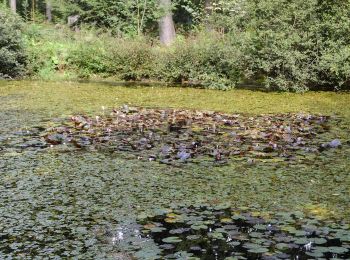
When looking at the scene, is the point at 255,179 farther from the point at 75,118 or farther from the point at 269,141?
the point at 75,118

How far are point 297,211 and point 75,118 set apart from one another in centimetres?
513

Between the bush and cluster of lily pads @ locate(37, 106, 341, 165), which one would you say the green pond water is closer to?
cluster of lily pads @ locate(37, 106, 341, 165)

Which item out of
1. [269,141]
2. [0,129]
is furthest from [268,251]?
[0,129]

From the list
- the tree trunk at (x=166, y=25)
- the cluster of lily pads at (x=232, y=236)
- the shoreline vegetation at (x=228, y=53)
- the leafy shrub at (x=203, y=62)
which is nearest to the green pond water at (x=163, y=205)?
the cluster of lily pads at (x=232, y=236)

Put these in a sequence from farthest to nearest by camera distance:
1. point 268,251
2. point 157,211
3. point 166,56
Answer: point 166,56 → point 157,211 → point 268,251

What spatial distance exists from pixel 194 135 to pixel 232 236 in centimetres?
391

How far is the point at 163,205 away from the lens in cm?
434

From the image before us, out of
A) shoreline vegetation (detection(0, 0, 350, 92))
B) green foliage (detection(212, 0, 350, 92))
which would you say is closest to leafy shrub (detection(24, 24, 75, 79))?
shoreline vegetation (detection(0, 0, 350, 92))

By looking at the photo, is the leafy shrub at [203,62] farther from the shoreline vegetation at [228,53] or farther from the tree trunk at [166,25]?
the tree trunk at [166,25]

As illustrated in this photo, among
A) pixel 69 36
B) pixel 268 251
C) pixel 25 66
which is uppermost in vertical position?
pixel 69 36

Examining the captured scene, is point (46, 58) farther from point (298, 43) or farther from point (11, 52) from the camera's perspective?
point (298, 43)

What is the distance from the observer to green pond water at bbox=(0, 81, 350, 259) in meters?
3.43

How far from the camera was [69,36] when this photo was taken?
2078 cm

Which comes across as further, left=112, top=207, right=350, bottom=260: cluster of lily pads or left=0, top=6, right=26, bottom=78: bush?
left=0, top=6, right=26, bottom=78: bush
